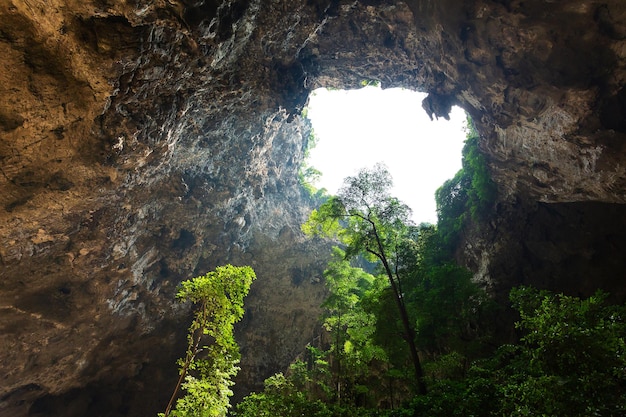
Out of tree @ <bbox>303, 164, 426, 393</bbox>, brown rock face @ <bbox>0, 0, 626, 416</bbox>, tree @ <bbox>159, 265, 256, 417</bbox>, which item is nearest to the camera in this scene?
tree @ <bbox>159, 265, 256, 417</bbox>

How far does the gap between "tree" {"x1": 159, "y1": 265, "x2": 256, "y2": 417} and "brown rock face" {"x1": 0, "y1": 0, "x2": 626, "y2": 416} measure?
6.78 m

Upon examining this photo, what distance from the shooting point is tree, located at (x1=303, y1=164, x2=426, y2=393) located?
14.4 meters

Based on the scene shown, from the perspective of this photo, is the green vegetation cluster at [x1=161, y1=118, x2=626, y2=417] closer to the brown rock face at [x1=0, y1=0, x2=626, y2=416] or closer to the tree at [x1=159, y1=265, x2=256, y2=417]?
the tree at [x1=159, y1=265, x2=256, y2=417]

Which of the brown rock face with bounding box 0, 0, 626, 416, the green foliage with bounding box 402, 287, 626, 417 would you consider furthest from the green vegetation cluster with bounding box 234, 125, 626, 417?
the brown rock face with bounding box 0, 0, 626, 416

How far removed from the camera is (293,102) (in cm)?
2020

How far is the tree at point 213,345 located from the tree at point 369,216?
5.67 m

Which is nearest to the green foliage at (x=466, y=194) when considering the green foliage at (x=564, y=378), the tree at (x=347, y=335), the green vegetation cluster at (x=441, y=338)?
the green vegetation cluster at (x=441, y=338)

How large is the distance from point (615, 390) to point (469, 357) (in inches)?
319

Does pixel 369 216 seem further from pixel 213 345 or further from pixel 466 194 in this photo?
pixel 466 194

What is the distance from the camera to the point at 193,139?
17.5 meters

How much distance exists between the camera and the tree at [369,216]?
1442 centimetres

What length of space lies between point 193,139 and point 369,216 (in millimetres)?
10220

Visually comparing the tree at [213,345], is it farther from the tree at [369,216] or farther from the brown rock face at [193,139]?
the brown rock face at [193,139]

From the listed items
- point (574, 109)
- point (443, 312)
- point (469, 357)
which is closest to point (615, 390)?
point (443, 312)
